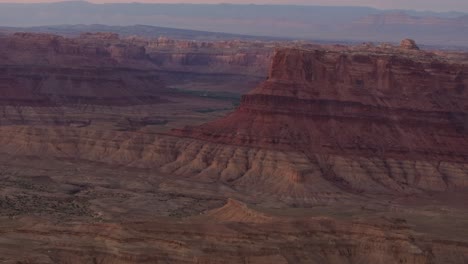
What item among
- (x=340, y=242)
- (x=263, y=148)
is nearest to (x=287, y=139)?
(x=263, y=148)

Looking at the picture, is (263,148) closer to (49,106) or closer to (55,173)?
(55,173)

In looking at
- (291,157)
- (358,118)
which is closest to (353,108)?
(358,118)

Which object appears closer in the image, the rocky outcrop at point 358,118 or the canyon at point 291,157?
the canyon at point 291,157

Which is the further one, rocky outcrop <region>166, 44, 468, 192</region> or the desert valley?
rocky outcrop <region>166, 44, 468, 192</region>

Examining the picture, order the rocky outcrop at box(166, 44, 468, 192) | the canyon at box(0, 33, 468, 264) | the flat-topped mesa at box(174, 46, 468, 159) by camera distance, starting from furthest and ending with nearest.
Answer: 1. the flat-topped mesa at box(174, 46, 468, 159)
2. the rocky outcrop at box(166, 44, 468, 192)
3. the canyon at box(0, 33, 468, 264)

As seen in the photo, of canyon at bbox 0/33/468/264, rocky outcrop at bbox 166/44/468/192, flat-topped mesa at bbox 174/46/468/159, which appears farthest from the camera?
flat-topped mesa at bbox 174/46/468/159

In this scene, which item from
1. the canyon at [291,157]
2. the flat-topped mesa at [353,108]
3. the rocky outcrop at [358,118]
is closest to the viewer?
the canyon at [291,157]

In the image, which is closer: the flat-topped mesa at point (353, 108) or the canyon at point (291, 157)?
the canyon at point (291, 157)

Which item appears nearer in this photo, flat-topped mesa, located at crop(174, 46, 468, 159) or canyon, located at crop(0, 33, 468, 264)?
canyon, located at crop(0, 33, 468, 264)

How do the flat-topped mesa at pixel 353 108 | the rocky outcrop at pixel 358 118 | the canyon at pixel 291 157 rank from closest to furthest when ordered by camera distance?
the canyon at pixel 291 157 → the rocky outcrop at pixel 358 118 → the flat-topped mesa at pixel 353 108
